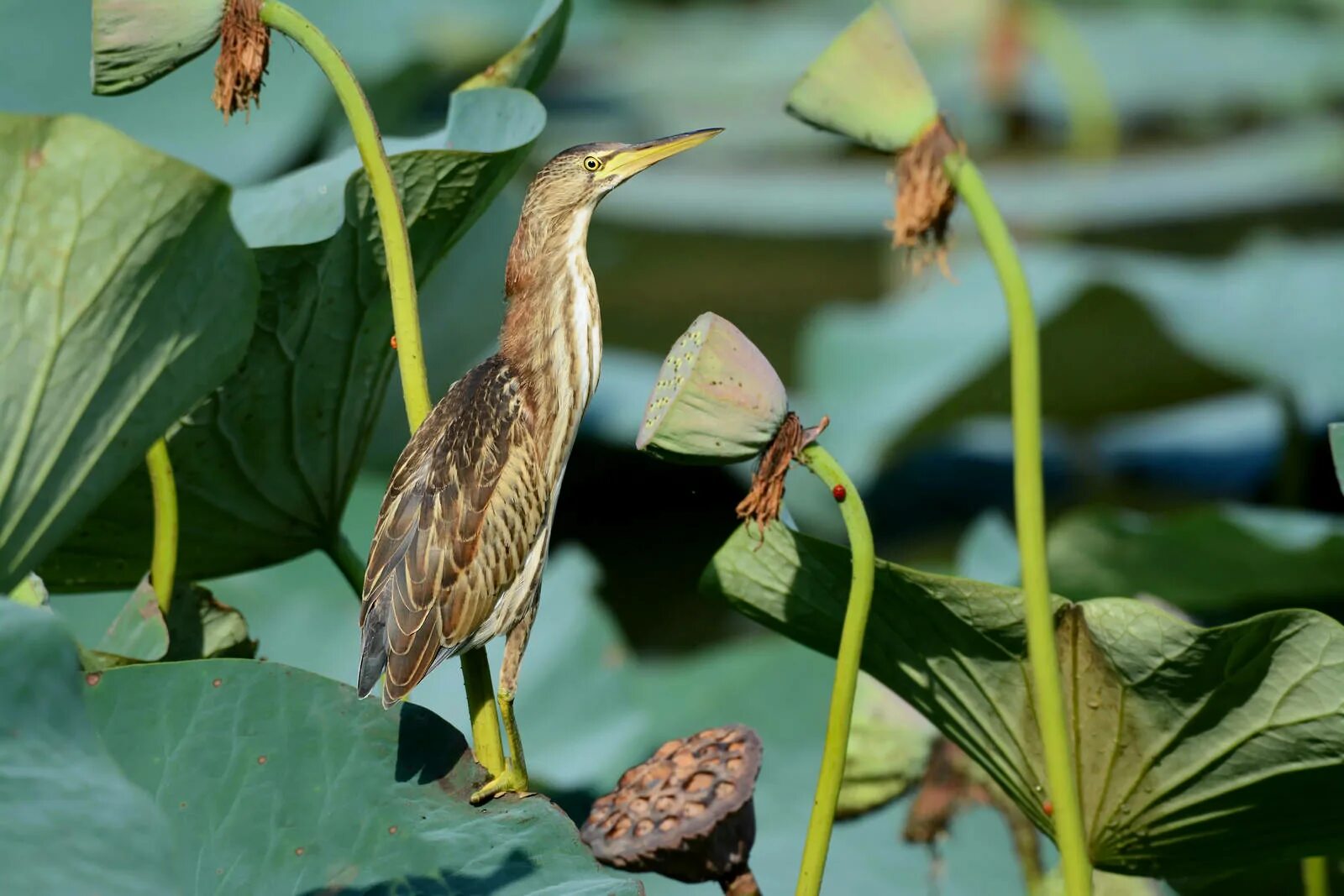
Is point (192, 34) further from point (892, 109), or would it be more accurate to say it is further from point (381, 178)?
point (892, 109)

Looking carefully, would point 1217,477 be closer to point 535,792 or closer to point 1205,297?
point 1205,297

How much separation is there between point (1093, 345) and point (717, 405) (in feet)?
5.67

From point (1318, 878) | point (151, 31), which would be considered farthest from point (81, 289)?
point (1318, 878)

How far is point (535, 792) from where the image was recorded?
718mm

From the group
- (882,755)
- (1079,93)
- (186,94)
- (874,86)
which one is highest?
(1079,93)

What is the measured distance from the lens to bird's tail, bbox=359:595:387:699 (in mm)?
691

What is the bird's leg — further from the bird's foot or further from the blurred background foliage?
the blurred background foliage

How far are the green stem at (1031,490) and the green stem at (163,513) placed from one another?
1.47 feet

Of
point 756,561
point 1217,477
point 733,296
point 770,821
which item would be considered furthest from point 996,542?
point 733,296

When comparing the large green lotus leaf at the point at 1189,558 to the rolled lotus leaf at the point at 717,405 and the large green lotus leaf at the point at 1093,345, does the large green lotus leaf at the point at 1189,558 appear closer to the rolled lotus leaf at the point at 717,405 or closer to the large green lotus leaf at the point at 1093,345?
the large green lotus leaf at the point at 1093,345

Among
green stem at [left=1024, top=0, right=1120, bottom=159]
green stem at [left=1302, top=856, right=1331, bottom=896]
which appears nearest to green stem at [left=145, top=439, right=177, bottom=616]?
green stem at [left=1302, top=856, right=1331, bottom=896]

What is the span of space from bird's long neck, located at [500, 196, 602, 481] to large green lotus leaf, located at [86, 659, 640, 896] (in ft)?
0.52

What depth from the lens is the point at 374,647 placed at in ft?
2.30

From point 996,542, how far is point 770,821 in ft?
1.06
